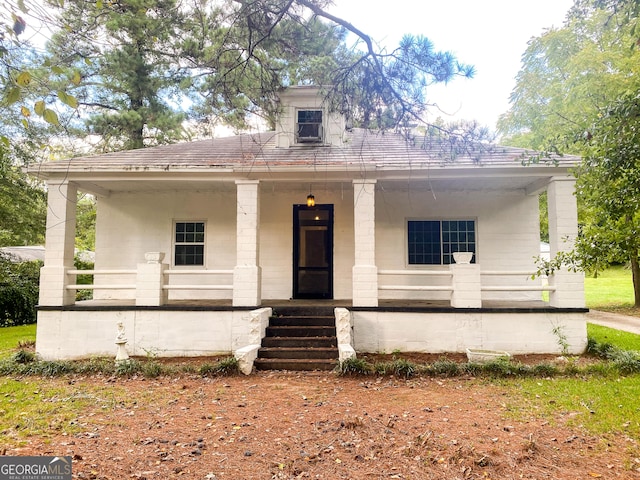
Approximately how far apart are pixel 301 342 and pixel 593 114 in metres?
5.81

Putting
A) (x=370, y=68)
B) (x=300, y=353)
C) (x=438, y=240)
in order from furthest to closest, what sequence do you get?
(x=438, y=240), (x=300, y=353), (x=370, y=68)

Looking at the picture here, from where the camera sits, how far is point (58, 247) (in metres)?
7.83

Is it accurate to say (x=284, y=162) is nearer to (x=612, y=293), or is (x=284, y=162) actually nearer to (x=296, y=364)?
(x=296, y=364)

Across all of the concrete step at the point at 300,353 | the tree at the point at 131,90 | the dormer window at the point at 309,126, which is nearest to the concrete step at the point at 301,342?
the concrete step at the point at 300,353

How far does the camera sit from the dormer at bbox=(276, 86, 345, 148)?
32.2 feet

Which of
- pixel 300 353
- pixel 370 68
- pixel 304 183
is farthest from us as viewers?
pixel 304 183

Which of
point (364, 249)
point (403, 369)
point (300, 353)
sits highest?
point (364, 249)

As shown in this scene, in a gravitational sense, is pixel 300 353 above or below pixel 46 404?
above

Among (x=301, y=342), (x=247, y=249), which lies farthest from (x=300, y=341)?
(x=247, y=249)

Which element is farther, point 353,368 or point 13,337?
point 13,337

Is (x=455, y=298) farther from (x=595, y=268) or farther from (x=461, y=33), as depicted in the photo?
(x=461, y=33)

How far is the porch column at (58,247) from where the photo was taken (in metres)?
7.68

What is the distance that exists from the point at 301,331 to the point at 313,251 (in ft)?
9.54

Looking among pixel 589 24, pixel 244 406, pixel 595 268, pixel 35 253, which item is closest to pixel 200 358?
pixel 244 406
